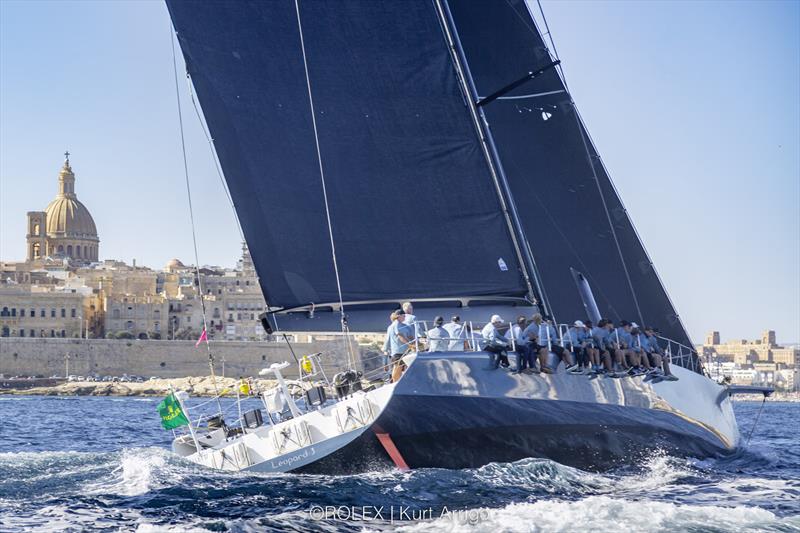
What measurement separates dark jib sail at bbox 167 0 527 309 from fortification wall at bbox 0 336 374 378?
78.7 meters

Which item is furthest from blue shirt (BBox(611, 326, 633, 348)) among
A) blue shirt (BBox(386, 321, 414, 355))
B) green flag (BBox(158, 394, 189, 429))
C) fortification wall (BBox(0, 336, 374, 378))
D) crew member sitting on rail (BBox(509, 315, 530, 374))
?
fortification wall (BBox(0, 336, 374, 378))

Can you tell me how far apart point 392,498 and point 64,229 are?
138 metres

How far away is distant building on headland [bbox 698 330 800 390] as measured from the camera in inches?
5414

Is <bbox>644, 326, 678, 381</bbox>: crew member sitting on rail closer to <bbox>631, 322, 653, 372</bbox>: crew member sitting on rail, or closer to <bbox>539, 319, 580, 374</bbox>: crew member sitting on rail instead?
<bbox>631, 322, 653, 372</bbox>: crew member sitting on rail

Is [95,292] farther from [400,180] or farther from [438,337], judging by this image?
[438,337]

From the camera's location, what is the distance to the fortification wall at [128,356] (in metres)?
95.2

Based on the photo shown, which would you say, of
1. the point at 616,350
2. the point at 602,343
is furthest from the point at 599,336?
the point at 616,350

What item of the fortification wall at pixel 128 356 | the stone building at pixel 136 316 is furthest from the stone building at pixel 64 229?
the fortification wall at pixel 128 356

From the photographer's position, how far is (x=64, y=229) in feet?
478

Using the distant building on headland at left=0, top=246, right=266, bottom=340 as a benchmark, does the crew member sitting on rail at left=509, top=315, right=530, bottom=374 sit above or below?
below

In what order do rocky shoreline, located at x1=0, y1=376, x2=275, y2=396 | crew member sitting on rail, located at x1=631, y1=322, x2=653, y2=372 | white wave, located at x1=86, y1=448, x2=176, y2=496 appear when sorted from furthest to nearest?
rocky shoreline, located at x1=0, y1=376, x2=275, y2=396, crew member sitting on rail, located at x1=631, y1=322, x2=653, y2=372, white wave, located at x1=86, y1=448, x2=176, y2=496

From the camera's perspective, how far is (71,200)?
14550 cm

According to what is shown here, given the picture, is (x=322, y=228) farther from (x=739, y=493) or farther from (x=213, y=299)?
(x=213, y=299)

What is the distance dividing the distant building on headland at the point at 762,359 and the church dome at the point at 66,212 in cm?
6869
